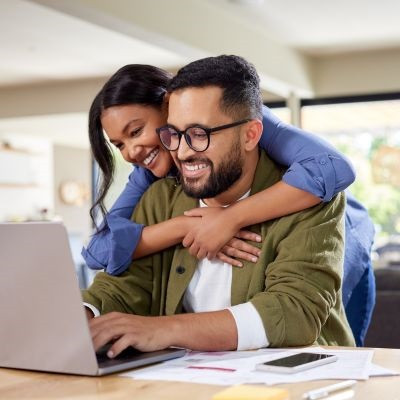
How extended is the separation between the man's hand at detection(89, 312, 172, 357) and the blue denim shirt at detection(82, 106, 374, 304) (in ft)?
1.33

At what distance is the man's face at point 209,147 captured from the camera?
1685 mm

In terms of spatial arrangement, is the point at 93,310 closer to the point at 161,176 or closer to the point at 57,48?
the point at 161,176

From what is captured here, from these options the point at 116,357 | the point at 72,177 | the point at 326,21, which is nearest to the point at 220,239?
the point at 116,357

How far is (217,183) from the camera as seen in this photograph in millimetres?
1732

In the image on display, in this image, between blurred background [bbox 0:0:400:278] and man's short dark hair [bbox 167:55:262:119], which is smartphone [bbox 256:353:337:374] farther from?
blurred background [bbox 0:0:400:278]

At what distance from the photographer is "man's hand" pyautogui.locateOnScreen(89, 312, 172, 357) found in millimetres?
1434

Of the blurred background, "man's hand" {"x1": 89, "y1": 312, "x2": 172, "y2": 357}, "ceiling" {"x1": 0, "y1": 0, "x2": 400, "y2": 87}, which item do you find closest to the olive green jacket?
"man's hand" {"x1": 89, "y1": 312, "x2": 172, "y2": 357}

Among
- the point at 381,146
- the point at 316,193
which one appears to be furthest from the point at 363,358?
the point at 381,146

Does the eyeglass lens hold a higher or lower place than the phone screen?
higher

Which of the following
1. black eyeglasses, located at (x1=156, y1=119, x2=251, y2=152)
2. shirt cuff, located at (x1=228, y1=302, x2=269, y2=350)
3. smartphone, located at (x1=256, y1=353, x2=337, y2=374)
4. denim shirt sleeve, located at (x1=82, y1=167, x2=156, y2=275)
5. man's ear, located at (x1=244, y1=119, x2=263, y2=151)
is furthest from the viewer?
denim shirt sleeve, located at (x1=82, y1=167, x2=156, y2=275)

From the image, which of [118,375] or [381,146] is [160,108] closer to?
[118,375]

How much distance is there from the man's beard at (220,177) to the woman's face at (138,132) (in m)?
0.27

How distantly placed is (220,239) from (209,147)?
0.21m

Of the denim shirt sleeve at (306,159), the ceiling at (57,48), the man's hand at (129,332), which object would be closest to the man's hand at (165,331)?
the man's hand at (129,332)
